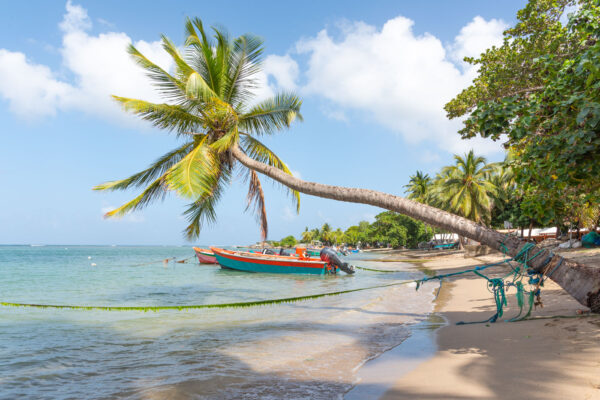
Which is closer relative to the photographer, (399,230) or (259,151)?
(259,151)

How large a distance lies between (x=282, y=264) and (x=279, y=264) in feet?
0.65

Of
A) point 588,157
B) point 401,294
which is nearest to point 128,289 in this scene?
point 401,294

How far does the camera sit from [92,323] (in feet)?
28.3

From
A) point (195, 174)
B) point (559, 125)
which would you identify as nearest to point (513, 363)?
point (559, 125)

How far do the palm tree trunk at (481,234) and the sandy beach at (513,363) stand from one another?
498 millimetres

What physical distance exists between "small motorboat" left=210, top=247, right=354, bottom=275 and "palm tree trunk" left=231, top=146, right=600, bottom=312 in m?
16.6

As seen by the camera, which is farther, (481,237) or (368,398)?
(481,237)

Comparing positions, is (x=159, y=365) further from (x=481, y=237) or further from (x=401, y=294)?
(x=401, y=294)

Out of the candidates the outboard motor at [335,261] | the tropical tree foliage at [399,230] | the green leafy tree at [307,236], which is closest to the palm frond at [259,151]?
the outboard motor at [335,261]

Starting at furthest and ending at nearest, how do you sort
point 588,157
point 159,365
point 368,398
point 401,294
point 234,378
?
point 401,294, point 159,365, point 234,378, point 588,157, point 368,398

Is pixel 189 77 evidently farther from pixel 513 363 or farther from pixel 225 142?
pixel 513 363

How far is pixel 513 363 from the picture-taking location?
4.04 metres

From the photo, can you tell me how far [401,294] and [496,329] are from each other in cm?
716

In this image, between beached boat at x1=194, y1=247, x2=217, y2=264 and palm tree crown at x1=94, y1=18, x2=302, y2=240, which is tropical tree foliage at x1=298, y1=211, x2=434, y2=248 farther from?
palm tree crown at x1=94, y1=18, x2=302, y2=240
